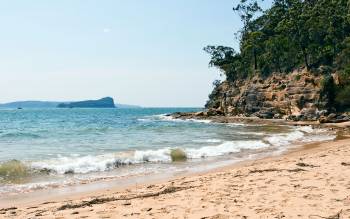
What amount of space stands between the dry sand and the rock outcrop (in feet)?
122

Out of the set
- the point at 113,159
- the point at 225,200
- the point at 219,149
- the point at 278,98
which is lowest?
the point at 219,149

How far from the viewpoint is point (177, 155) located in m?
19.8

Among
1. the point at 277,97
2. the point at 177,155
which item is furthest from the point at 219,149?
the point at 277,97

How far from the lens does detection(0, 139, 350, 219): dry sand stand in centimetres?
791

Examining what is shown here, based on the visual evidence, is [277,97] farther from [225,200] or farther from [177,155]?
[225,200]

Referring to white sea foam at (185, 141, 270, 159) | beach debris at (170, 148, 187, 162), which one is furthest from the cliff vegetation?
beach debris at (170, 148, 187, 162)

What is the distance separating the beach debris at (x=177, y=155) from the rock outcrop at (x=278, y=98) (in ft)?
98.6

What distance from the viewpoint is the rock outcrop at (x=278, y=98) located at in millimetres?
52375

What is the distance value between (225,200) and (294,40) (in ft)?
202

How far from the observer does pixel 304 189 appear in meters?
9.55

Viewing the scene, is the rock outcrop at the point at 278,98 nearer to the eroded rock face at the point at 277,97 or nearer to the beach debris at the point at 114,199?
the eroded rock face at the point at 277,97

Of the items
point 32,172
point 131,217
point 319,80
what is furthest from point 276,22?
point 131,217

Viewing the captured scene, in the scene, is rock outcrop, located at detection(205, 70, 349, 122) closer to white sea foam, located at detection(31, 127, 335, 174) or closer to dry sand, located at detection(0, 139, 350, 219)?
white sea foam, located at detection(31, 127, 335, 174)

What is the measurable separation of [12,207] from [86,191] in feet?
8.17
